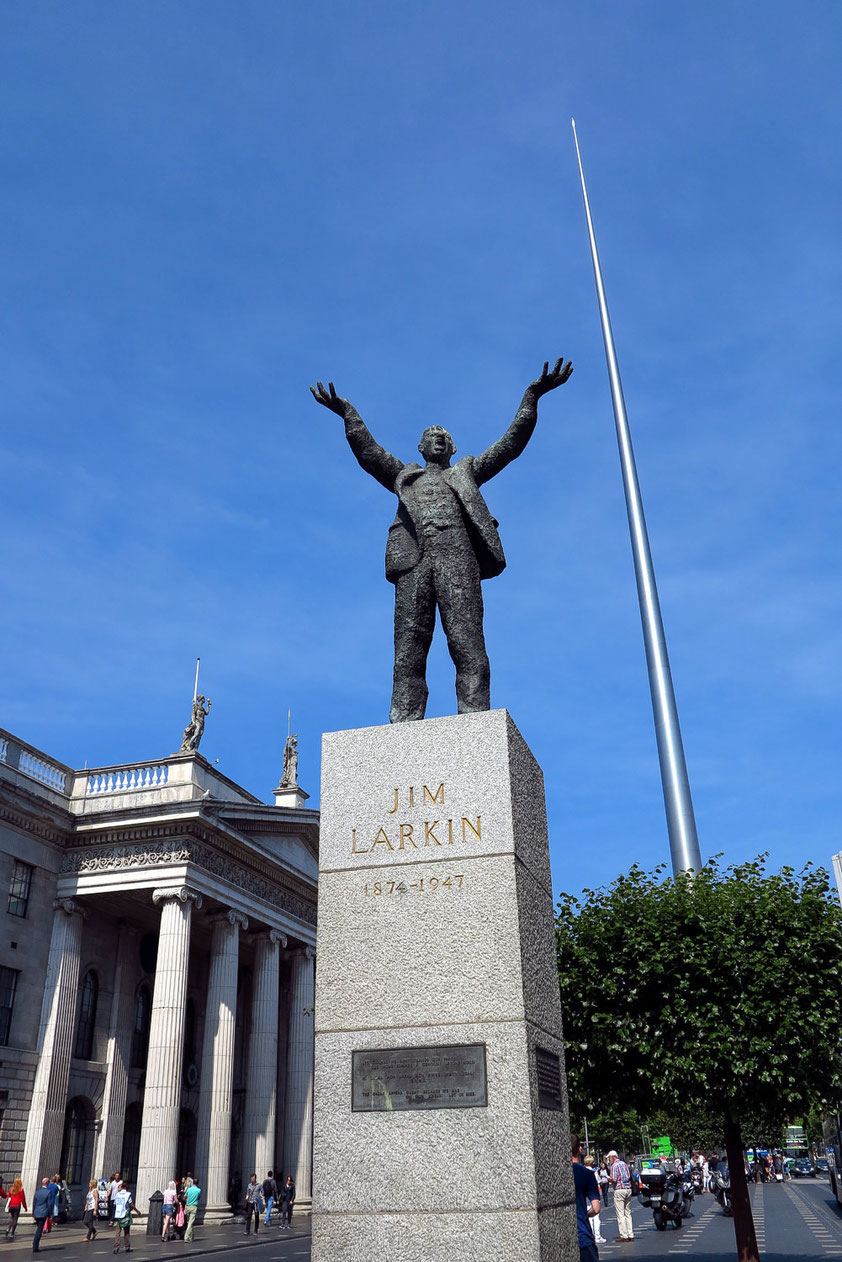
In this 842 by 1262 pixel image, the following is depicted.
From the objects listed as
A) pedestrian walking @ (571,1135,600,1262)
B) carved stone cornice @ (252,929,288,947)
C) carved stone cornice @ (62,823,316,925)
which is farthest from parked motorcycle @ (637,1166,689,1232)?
pedestrian walking @ (571,1135,600,1262)

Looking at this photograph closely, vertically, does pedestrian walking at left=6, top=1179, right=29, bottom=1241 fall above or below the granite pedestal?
below

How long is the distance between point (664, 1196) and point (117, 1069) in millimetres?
19208

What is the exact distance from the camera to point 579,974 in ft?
64.2

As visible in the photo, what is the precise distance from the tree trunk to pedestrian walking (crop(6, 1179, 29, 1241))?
21.1 meters

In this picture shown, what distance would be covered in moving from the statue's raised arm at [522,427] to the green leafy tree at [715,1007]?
12704 mm

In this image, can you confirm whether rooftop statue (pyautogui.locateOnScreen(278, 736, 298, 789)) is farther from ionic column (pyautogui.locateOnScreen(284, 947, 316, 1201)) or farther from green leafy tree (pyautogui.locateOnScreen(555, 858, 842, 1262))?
green leafy tree (pyautogui.locateOnScreen(555, 858, 842, 1262))

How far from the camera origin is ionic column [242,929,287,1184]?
130 feet

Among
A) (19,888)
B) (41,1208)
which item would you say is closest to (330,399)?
(41,1208)

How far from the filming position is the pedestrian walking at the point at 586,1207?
950cm

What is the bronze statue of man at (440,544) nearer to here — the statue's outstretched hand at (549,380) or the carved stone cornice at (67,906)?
the statue's outstretched hand at (549,380)

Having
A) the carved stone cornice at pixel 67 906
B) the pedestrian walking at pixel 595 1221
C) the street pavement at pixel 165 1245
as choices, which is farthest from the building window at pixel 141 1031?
the pedestrian walking at pixel 595 1221

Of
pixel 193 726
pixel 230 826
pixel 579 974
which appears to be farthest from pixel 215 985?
pixel 579 974

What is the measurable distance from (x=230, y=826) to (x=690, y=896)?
74.3ft

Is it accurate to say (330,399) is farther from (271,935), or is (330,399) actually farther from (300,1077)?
(300,1077)
